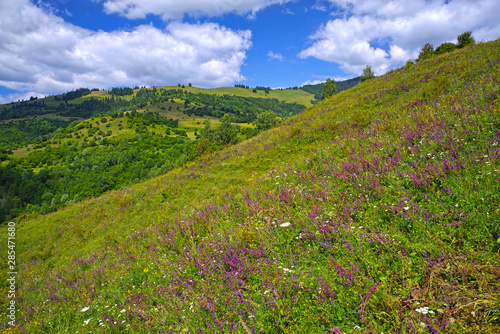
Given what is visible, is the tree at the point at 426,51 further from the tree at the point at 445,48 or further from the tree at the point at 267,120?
the tree at the point at 267,120

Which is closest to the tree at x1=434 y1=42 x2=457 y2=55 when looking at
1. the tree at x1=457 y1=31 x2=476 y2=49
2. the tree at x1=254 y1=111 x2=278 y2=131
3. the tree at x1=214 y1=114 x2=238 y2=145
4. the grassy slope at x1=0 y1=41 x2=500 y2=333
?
the tree at x1=457 y1=31 x2=476 y2=49

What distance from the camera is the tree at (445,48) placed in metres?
26.4

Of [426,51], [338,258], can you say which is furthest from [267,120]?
[338,258]

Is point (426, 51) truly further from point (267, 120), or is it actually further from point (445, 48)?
point (267, 120)

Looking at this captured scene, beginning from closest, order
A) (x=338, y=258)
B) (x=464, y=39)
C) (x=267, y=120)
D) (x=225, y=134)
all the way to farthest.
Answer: (x=338, y=258) < (x=464, y=39) < (x=267, y=120) < (x=225, y=134)

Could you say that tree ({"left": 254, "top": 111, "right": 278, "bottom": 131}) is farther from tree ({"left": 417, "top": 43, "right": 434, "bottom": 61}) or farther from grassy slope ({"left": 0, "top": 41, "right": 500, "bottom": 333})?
grassy slope ({"left": 0, "top": 41, "right": 500, "bottom": 333})

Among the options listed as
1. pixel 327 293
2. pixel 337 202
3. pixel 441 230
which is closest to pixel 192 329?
pixel 327 293

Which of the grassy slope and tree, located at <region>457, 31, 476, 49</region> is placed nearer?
the grassy slope

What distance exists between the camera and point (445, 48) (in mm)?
26750

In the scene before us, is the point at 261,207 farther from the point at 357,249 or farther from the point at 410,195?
the point at 410,195

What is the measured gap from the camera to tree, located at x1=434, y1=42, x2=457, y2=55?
86.6ft

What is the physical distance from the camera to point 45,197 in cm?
11062

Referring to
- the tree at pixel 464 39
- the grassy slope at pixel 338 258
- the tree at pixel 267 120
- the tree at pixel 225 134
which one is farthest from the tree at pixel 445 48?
the tree at pixel 225 134

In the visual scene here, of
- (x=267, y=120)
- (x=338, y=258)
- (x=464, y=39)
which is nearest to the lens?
(x=338, y=258)
